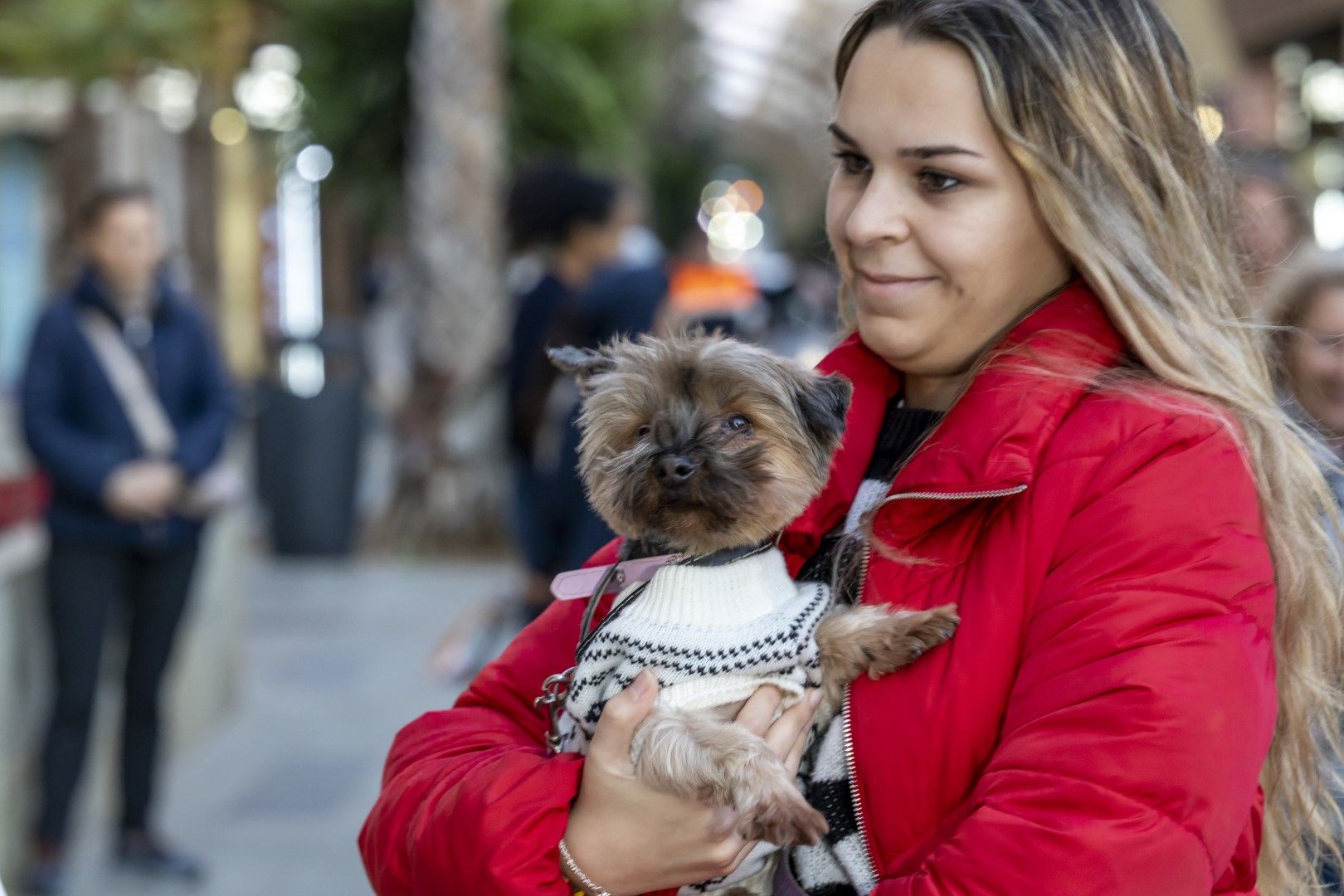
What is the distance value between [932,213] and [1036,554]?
0.49 m

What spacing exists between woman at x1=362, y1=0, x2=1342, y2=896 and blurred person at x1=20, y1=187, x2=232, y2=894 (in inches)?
143

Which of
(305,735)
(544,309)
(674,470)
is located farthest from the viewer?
(305,735)

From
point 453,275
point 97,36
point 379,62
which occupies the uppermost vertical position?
point 97,36

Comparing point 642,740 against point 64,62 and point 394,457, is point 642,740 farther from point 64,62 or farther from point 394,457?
point 64,62

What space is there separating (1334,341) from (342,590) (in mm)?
7826

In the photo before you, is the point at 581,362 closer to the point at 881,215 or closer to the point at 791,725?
the point at 881,215

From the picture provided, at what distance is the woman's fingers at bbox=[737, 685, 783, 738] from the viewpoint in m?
1.86

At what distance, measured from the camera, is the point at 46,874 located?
4992mm

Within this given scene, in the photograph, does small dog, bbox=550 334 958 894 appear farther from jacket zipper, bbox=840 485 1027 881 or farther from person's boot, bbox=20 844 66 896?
person's boot, bbox=20 844 66 896

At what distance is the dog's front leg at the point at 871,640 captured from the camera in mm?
1665

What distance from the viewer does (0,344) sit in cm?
1716

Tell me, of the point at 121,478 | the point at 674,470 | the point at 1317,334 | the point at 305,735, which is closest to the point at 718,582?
the point at 674,470

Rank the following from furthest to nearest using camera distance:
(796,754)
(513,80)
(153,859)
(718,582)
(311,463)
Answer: (513,80) → (311,463) → (153,859) → (718,582) → (796,754)

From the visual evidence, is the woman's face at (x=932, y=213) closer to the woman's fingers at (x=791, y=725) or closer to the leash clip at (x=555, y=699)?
the woman's fingers at (x=791, y=725)
